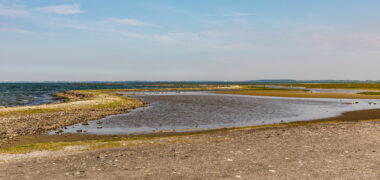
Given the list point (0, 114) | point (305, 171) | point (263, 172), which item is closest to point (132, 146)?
point (263, 172)

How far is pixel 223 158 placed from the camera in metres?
12.5

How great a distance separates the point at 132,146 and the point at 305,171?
9.91m

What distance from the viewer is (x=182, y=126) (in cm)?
2653

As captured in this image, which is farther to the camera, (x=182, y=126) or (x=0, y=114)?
(x=0, y=114)

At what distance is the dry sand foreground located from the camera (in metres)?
9.98

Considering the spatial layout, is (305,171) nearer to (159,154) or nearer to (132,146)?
(159,154)

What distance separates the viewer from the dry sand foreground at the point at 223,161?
998cm

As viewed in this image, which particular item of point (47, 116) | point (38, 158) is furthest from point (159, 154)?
point (47, 116)

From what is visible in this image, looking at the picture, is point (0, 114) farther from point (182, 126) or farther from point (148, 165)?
point (148, 165)

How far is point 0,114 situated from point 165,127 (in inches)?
801

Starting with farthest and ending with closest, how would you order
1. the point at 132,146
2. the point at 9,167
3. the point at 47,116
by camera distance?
the point at 47,116, the point at 132,146, the point at 9,167

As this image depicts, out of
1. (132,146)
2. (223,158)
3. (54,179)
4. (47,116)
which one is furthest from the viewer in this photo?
(47,116)

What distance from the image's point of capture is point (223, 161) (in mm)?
11922

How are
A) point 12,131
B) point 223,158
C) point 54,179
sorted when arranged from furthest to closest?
1. point 12,131
2. point 223,158
3. point 54,179
